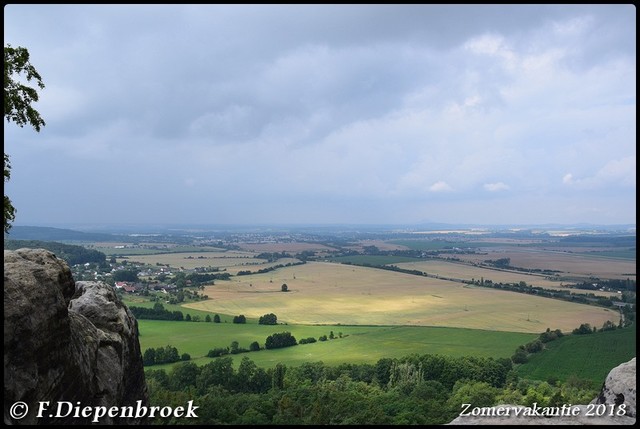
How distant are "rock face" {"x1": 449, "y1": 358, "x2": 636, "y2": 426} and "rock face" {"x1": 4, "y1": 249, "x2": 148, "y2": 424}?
903 cm

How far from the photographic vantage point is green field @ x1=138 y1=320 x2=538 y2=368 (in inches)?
1762

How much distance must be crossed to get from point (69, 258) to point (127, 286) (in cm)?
3751

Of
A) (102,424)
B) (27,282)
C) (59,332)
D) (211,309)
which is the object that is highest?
(27,282)

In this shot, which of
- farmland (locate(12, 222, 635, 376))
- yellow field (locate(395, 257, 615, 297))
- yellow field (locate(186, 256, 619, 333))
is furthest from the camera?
yellow field (locate(395, 257, 615, 297))

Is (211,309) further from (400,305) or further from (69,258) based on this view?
(69,258)

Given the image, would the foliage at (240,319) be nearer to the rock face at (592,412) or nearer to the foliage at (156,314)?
the foliage at (156,314)

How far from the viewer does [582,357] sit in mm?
44500

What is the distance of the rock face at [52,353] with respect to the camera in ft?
28.9

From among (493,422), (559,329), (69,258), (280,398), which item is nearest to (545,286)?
(559,329)

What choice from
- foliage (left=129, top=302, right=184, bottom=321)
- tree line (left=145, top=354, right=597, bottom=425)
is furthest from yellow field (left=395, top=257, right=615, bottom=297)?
foliage (left=129, top=302, right=184, bottom=321)

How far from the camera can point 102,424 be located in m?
10.4

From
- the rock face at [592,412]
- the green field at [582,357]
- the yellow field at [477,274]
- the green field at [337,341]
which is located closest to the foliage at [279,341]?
the green field at [337,341]

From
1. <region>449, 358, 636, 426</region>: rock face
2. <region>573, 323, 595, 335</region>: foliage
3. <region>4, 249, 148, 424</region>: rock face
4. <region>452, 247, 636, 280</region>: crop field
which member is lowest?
<region>573, 323, 595, 335</region>: foliage

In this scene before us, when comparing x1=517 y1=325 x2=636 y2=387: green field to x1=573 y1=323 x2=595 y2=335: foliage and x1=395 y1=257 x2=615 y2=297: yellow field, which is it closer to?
x1=573 y1=323 x2=595 y2=335: foliage
